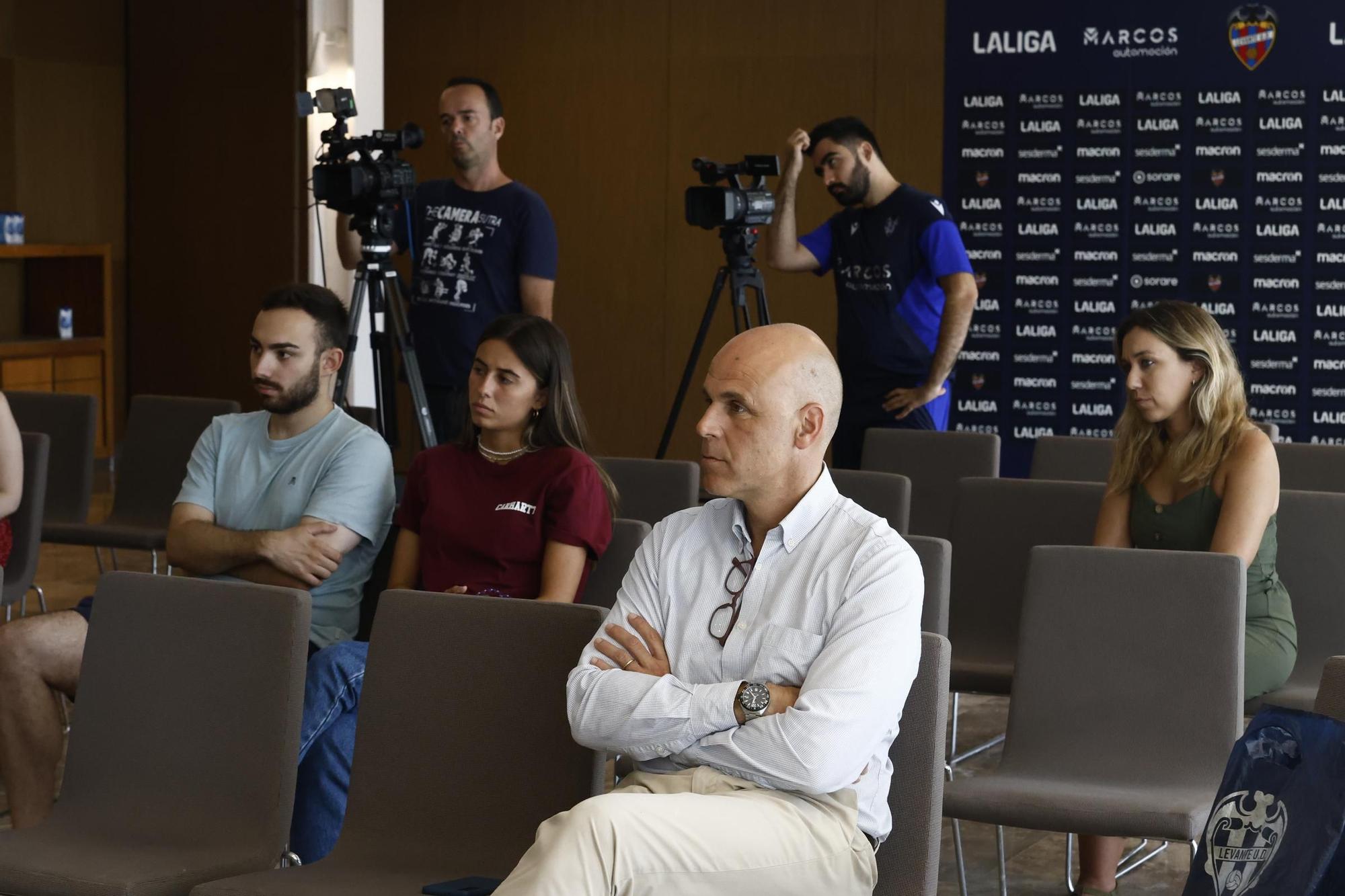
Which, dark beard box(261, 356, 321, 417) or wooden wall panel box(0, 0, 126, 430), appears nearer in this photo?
dark beard box(261, 356, 321, 417)

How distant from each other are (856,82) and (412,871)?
6012 millimetres

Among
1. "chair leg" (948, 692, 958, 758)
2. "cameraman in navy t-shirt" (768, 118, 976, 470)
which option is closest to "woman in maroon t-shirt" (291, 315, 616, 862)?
"chair leg" (948, 692, 958, 758)

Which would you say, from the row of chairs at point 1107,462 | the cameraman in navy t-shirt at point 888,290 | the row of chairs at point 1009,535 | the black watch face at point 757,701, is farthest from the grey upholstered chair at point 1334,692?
the cameraman in navy t-shirt at point 888,290

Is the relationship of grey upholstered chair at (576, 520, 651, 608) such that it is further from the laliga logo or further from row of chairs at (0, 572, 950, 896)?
the laliga logo

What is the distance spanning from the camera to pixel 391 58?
8.66 metres

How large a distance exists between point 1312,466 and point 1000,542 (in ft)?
3.48

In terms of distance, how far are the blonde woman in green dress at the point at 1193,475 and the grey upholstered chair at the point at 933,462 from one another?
2.82 feet

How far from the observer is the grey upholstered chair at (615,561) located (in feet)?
10.5

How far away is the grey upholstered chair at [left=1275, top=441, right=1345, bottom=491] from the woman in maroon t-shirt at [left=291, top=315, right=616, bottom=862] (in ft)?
6.63

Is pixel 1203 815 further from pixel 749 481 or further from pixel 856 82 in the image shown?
pixel 856 82

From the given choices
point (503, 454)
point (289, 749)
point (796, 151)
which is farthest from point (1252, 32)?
point (289, 749)

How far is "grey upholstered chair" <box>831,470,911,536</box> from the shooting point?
361 cm

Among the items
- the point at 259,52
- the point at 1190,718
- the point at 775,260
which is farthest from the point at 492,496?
the point at 259,52

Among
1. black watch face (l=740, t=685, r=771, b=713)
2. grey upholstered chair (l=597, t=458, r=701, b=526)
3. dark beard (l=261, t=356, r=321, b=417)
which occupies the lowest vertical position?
black watch face (l=740, t=685, r=771, b=713)
